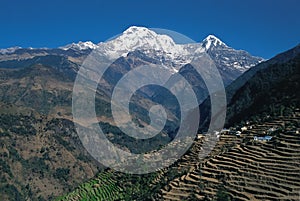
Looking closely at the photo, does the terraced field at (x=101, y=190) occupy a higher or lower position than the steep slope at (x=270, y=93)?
lower

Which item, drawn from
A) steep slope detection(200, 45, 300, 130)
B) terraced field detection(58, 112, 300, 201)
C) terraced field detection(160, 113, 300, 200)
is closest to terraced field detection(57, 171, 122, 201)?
terraced field detection(58, 112, 300, 201)

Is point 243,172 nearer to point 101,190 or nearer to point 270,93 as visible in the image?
point 101,190

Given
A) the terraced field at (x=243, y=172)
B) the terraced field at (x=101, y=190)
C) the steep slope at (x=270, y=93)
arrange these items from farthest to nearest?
the steep slope at (x=270, y=93), the terraced field at (x=101, y=190), the terraced field at (x=243, y=172)

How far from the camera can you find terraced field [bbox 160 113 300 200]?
24.2 m

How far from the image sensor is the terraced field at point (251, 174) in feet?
79.5

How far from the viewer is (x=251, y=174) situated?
2625 centimetres

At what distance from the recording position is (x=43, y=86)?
616 ft

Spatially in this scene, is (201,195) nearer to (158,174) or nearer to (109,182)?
(158,174)

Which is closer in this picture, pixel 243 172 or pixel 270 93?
pixel 243 172

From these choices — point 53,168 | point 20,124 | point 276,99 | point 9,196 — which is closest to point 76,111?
point 20,124

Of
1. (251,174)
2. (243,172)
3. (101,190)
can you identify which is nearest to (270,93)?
(101,190)

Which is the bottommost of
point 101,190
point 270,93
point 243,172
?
point 101,190

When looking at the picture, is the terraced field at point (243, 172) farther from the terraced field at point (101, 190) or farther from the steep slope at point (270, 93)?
the steep slope at point (270, 93)

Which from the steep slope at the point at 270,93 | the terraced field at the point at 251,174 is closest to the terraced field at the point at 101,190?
the terraced field at the point at 251,174
